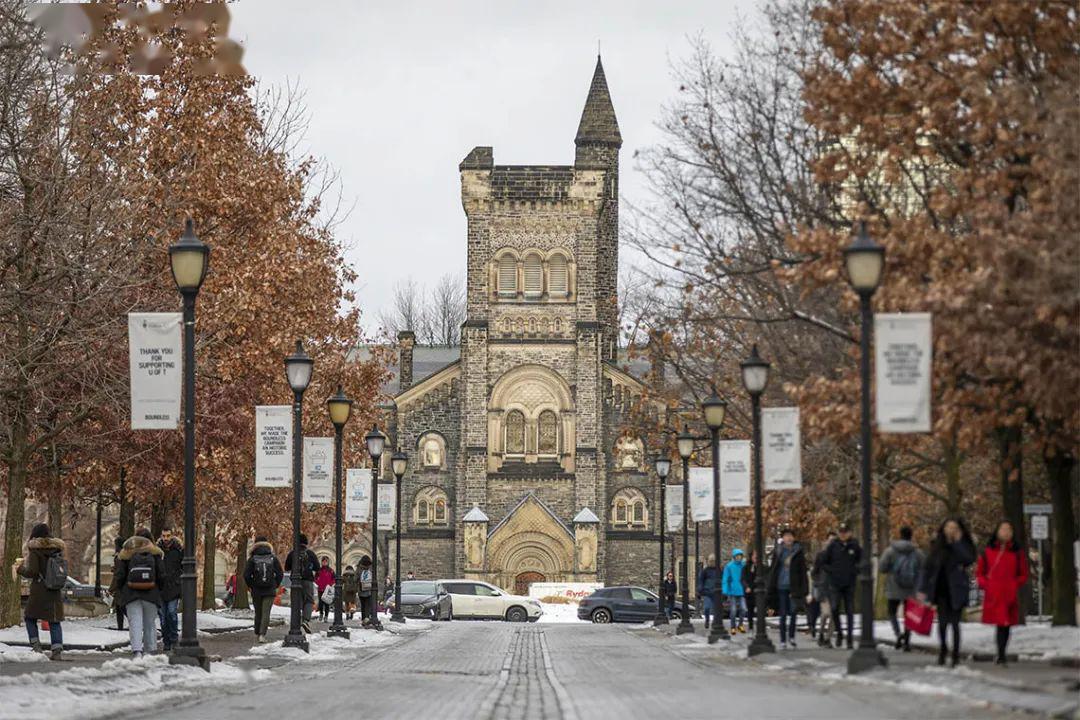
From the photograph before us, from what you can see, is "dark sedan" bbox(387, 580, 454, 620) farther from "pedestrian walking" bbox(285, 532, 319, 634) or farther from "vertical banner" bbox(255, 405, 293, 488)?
"vertical banner" bbox(255, 405, 293, 488)

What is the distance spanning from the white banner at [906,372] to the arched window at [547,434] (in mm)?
61144

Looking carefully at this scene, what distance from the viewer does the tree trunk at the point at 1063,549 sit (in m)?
23.4

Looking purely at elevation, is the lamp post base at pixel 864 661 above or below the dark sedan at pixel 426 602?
above

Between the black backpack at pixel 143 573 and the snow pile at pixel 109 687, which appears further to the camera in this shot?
the black backpack at pixel 143 573

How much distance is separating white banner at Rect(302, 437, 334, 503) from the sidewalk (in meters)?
Answer: 7.95

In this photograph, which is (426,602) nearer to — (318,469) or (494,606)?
(494,606)

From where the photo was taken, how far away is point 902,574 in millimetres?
22125

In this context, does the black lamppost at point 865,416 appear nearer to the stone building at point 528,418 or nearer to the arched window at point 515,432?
the stone building at point 528,418

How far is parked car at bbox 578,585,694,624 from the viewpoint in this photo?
57562 millimetres

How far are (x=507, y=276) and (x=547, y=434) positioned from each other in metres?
7.35

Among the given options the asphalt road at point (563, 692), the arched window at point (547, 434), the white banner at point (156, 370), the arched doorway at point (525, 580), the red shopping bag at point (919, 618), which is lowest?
the arched doorway at point (525, 580)

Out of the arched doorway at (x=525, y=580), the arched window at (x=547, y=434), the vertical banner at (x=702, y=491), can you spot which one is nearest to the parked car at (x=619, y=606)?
the arched doorway at (x=525, y=580)

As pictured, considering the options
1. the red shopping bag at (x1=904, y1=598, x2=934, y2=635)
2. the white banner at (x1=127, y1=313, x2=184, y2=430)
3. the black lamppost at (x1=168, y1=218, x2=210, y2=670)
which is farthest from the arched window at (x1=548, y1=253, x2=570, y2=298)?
the white banner at (x1=127, y1=313, x2=184, y2=430)

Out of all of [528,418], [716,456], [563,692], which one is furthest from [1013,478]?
[528,418]
